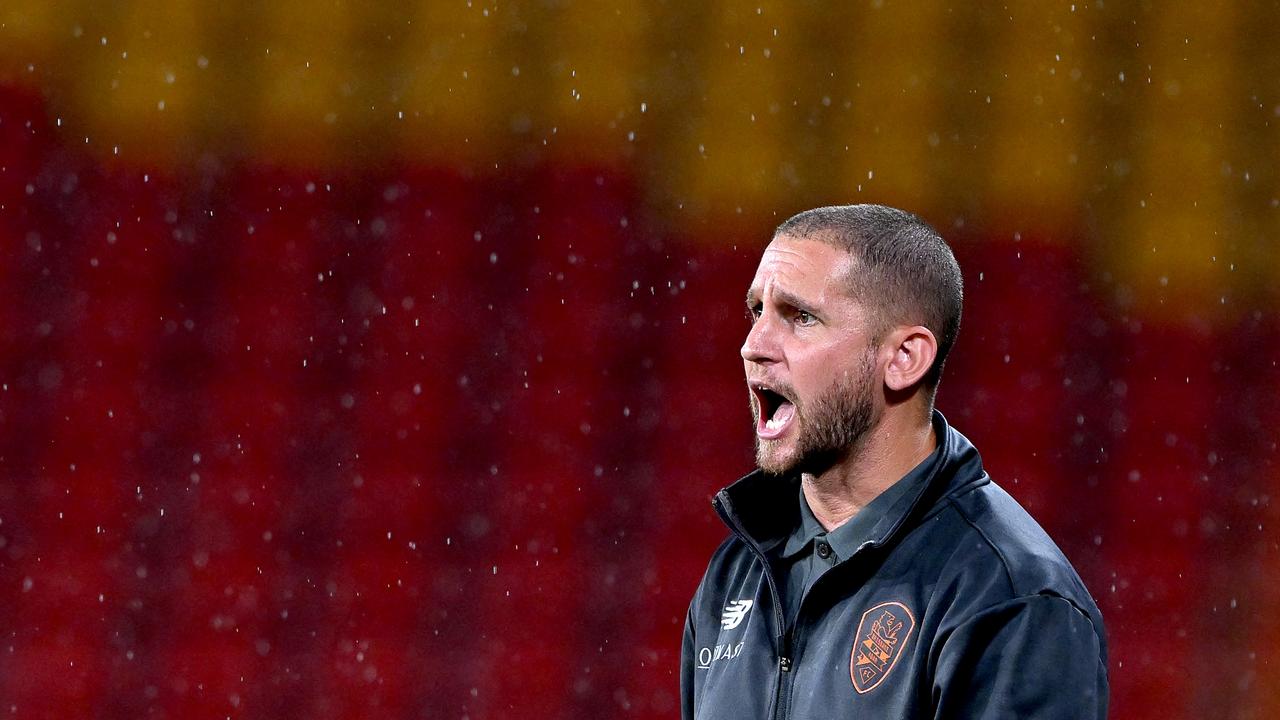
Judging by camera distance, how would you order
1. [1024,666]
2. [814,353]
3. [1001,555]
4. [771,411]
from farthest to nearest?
[771,411], [814,353], [1001,555], [1024,666]

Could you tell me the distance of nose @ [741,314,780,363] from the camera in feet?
5.01

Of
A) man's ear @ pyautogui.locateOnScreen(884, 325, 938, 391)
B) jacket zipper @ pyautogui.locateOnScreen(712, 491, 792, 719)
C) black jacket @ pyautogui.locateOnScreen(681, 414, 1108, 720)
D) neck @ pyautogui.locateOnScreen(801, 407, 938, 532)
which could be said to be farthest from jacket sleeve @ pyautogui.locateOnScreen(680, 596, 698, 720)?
man's ear @ pyautogui.locateOnScreen(884, 325, 938, 391)

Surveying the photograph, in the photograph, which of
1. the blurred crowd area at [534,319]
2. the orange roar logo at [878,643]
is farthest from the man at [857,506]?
the blurred crowd area at [534,319]

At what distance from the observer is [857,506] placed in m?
1.54

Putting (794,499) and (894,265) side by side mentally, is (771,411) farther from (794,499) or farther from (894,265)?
(894,265)

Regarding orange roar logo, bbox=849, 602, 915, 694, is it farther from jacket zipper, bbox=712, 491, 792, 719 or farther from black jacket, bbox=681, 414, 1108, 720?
jacket zipper, bbox=712, 491, 792, 719

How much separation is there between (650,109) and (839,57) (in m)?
0.51

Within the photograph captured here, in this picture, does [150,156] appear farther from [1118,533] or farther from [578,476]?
[1118,533]

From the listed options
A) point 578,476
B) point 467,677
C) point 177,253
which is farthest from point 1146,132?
point 177,253

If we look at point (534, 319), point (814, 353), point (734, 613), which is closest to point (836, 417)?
point (814, 353)

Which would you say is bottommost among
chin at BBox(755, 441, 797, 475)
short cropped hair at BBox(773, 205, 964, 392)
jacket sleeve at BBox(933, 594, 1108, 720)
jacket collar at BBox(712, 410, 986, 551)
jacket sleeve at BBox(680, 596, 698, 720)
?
jacket sleeve at BBox(933, 594, 1108, 720)

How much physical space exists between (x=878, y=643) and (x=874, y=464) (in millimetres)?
231

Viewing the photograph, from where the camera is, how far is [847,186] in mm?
3330

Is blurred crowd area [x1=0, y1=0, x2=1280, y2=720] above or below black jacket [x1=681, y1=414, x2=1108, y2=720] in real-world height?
above
